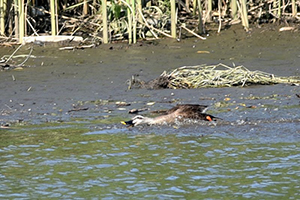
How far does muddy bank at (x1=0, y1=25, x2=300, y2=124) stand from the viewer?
8.54 metres

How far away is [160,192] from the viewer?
5559 millimetres

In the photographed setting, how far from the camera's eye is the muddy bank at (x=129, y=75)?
8.54 m

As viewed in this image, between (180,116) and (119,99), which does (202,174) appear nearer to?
(180,116)

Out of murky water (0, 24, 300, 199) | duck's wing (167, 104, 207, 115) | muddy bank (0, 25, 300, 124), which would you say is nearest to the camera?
murky water (0, 24, 300, 199)

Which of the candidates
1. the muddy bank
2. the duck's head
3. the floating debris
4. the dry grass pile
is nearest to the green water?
the duck's head

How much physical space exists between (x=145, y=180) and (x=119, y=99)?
322 centimetres

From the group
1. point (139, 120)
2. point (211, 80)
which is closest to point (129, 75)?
point (211, 80)

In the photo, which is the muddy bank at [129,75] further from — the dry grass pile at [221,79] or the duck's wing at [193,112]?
the duck's wing at [193,112]

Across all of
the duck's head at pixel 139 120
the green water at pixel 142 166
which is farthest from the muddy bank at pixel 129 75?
the green water at pixel 142 166

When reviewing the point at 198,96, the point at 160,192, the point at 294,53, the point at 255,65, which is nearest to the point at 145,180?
the point at 160,192

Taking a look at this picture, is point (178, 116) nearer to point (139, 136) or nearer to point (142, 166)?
point (139, 136)

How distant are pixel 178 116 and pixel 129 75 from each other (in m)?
2.87

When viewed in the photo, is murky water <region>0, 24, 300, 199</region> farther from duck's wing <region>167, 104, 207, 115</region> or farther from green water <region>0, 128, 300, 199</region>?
duck's wing <region>167, 104, 207, 115</region>

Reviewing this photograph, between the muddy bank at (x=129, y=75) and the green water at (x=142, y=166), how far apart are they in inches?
36.3
